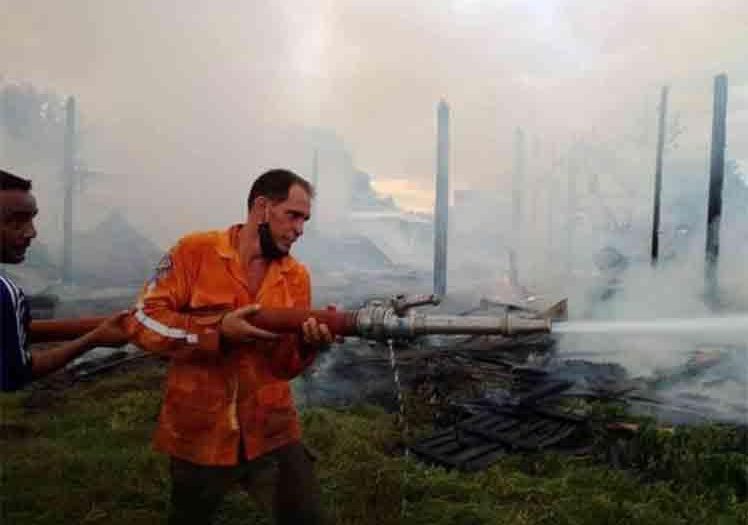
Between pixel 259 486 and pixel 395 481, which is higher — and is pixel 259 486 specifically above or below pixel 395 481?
above

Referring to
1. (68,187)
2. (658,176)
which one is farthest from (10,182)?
(658,176)

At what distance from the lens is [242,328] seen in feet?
7.91

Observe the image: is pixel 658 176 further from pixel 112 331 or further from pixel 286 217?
pixel 112 331

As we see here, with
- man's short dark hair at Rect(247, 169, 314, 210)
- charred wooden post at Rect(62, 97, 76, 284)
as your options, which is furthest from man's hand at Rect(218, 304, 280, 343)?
charred wooden post at Rect(62, 97, 76, 284)

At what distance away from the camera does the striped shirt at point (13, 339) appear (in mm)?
2010

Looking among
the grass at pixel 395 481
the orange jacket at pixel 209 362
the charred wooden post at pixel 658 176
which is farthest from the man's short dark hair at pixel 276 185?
the charred wooden post at pixel 658 176

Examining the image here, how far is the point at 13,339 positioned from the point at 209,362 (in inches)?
29.4

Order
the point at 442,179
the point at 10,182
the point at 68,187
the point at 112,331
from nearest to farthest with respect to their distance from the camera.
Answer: the point at 10,182
the point at 112,331
the point at 442,179
the point at 68,187

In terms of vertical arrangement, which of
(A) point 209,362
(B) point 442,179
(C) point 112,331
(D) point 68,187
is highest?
(B) point 442,179

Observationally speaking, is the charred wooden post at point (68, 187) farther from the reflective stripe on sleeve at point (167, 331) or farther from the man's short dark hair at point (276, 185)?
the reflective stripe on sleeve at point (167, 331)

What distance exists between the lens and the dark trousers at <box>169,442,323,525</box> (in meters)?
2.58

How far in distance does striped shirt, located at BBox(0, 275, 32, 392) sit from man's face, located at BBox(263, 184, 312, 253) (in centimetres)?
99

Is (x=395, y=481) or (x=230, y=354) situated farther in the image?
(x=395, y=481)

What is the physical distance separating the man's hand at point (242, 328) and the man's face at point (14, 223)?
2.45 feet
